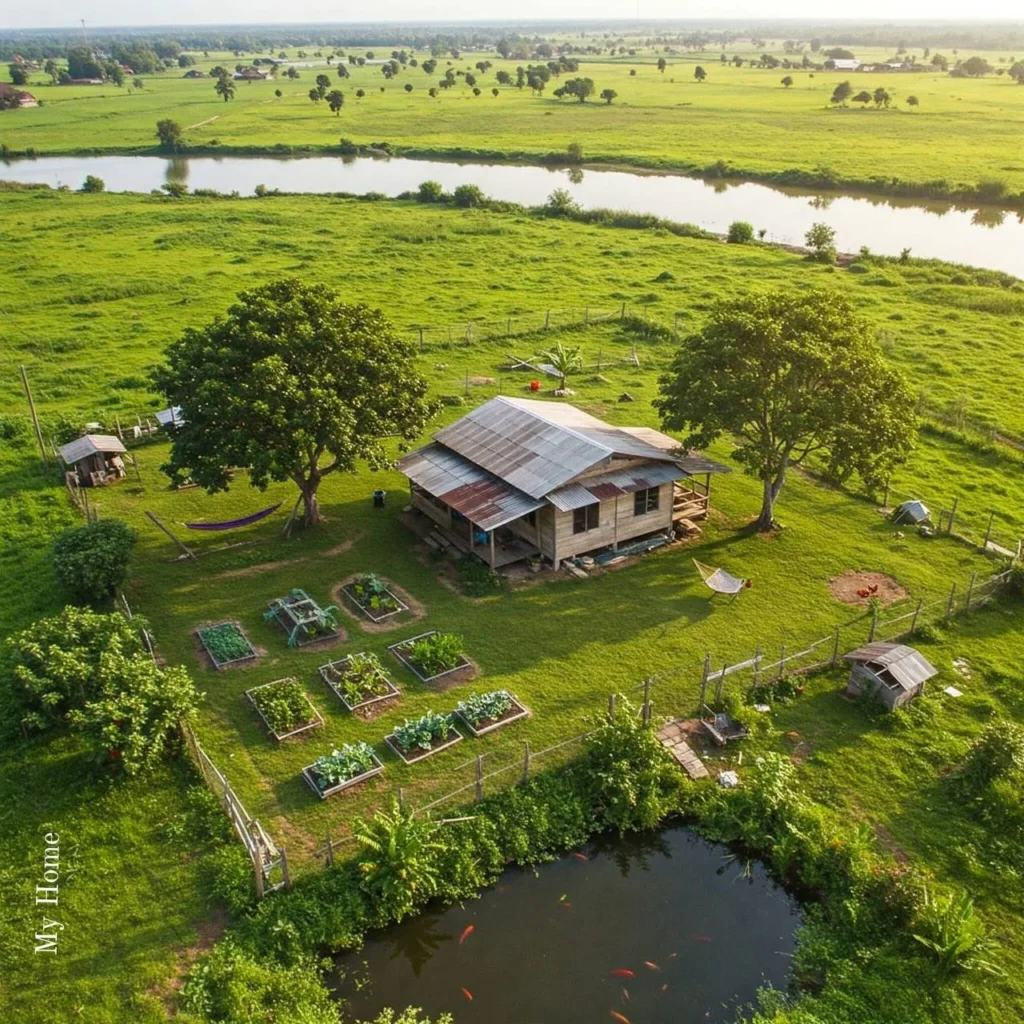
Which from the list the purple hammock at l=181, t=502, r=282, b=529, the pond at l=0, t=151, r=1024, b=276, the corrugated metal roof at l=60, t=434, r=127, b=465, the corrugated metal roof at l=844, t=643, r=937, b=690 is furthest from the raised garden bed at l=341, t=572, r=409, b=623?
the pond at l=0, t=151, r=1024, b=276

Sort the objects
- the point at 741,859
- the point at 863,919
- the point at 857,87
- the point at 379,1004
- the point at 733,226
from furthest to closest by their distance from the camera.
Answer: the point at 857,87 < the point at 733,226 < the point at 741,859 < the point at 863,919 < the point at 379,1004

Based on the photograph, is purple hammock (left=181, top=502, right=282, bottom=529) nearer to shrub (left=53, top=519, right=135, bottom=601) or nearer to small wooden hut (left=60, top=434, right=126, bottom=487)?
shrub (left=53, top=519, right=135, bottom=601)

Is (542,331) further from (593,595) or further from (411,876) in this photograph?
(411,876)

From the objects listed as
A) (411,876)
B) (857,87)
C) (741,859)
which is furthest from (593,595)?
(857,87)

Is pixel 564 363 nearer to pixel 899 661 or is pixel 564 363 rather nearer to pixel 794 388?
pixel 794 388

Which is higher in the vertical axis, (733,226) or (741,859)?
(733,226)

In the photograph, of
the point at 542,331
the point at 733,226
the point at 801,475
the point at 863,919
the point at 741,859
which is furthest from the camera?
the point at 733,226

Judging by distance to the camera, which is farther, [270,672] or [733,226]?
[733,226]
